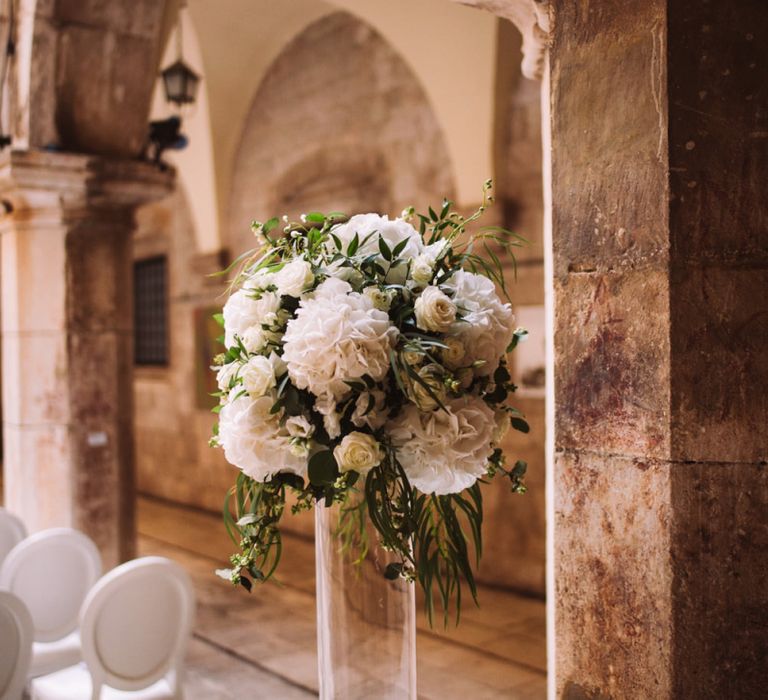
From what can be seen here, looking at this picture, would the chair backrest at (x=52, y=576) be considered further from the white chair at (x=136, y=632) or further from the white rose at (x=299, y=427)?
the white rose at (x=299, y=427)

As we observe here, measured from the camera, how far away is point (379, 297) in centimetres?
128

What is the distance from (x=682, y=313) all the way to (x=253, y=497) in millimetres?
770

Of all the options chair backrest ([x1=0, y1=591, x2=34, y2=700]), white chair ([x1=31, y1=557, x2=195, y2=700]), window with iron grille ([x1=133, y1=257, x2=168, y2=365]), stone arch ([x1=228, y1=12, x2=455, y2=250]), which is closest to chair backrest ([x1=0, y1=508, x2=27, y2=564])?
white chair ([x1=31, y1=557, x2=195, y2=700])

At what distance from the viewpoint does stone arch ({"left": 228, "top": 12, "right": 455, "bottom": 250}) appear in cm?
643

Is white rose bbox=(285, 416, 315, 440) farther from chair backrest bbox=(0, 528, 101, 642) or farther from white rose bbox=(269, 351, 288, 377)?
chair backrest bbox=(0, 528, 101, 642)

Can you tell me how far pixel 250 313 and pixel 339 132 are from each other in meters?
6.11

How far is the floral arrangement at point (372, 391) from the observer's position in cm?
122

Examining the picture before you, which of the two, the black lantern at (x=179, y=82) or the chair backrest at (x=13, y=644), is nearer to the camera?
the chair backrest at (x=13, y=644)

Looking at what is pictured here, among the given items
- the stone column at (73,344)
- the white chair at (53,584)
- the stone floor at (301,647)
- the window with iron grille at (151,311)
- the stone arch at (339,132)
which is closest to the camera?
the white chair at (53,584)

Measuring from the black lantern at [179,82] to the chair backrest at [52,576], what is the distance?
3920 millimetres

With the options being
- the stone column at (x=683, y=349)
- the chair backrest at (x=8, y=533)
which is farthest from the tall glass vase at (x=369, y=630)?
the chair backrest at (x=8, y=533)

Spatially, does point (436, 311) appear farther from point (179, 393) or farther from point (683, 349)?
point (179, 393)

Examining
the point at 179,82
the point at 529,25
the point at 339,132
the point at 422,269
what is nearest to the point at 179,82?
the point at 179,82

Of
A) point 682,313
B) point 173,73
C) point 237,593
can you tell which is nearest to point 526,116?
point 173,73
